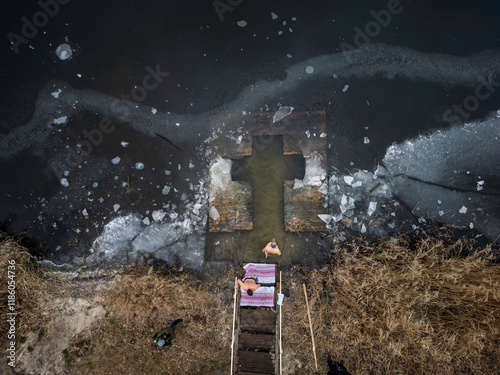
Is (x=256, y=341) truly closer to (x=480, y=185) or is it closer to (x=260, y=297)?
(x=260, y=297)

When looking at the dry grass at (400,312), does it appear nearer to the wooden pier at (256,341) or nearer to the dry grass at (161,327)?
the wooden pier at (256,341)

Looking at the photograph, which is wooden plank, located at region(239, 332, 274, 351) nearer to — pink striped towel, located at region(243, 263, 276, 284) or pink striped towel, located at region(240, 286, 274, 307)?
pink striped towel, located at region(240, 286, 274, 307)

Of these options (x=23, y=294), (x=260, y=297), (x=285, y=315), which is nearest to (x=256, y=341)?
(x=285, y=315)

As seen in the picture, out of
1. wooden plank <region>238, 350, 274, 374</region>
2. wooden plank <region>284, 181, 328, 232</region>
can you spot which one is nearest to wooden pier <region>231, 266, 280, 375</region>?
wooden plank <region>238, 350, 274, 374</region>

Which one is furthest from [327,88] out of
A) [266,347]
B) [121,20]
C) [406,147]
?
[266,347]

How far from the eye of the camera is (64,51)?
4785 mm

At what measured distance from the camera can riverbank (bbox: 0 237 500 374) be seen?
4.08 metres

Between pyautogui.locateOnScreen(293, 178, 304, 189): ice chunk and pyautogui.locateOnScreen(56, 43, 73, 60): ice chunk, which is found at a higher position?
pyautogui.locateOnScreen(56, 43, 73, 60): ice chunk

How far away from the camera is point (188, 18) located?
15.4 feet

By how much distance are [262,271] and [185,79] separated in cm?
359

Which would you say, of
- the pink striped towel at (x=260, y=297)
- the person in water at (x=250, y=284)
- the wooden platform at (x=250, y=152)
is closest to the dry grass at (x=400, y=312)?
the pink striped towel at (x=260, y=297)

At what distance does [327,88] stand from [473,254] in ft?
11.7

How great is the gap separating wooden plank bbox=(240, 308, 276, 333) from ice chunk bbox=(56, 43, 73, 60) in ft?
17.9

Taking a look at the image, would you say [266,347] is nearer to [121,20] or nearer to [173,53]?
[173,53]
